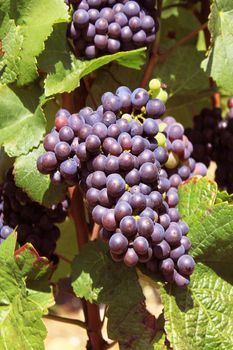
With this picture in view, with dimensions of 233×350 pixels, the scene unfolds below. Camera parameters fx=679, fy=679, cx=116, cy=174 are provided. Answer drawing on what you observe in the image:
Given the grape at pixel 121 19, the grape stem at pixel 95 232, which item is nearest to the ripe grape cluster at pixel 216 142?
the grape stem at pixel 95 232

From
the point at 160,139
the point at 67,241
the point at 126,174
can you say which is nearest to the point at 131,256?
the point at 126,174

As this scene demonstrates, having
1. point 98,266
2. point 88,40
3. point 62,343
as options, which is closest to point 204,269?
point 98,266

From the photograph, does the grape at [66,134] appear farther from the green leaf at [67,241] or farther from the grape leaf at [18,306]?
the green leaf at [67,241]

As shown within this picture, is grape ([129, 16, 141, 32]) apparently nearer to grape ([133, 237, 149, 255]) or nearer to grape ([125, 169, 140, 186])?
grape ([125, 169, 140, 186])

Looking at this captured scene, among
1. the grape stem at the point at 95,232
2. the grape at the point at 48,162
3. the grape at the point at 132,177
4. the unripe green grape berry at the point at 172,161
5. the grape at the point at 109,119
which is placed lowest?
the grape stem at the point at 95,232

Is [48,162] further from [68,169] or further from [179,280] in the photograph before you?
[179,280]
